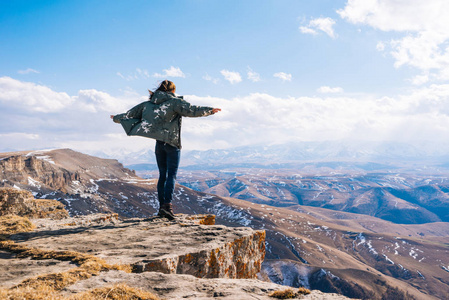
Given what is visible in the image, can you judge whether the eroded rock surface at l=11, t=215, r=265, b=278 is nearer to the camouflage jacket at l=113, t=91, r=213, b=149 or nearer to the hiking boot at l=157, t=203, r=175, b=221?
the hiking boot at l=157, t=203, r=175, b=221

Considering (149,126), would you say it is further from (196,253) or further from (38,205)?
(38,205)

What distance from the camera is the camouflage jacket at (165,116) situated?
27.3 ft

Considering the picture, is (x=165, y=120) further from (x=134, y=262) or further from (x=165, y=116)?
(x=134, y=262)

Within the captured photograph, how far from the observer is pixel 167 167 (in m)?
8.98

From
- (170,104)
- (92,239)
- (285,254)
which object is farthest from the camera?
(285,254)

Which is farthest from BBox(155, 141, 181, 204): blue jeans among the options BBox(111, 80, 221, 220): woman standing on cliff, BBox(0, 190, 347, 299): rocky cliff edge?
BBox(0, 190, 347, 299): rocky cliff edge

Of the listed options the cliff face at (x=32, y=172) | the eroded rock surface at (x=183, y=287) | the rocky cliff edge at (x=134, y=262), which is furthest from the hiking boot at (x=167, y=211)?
the cliff face at (x=32, y=172)

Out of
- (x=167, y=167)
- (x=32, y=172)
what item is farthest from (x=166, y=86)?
→ (x=32, y=172)

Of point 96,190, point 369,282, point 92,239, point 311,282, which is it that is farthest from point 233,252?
point 96,190

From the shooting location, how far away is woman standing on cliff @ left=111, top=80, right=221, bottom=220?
8.37 meters

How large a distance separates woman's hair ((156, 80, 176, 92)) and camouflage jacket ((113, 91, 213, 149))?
357mm

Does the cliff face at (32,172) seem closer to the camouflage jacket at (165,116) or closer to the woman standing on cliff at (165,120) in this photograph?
the woman standing on cliff at (165,120)

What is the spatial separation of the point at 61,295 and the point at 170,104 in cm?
600

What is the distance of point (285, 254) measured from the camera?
171625 mm
